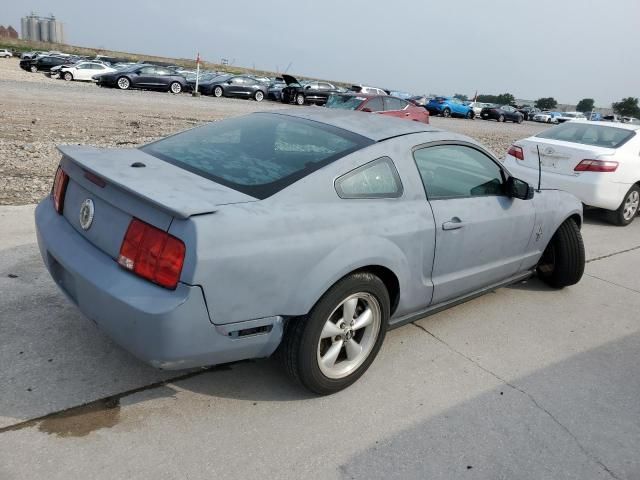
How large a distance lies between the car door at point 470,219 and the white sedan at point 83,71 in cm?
3243

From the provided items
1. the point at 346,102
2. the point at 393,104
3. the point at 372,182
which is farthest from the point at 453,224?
the point at 393,104

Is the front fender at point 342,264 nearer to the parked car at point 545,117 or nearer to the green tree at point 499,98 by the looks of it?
the parked car at point 545,117

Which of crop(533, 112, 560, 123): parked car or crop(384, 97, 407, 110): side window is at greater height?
crop(384, 97, 407, 110): side window

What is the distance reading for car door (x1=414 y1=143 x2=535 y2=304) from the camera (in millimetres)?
3439

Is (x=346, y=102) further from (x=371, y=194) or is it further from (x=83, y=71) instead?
(x=83, y=71)

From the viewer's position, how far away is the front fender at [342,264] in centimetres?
263

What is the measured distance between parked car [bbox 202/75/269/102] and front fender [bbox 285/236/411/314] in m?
28.6

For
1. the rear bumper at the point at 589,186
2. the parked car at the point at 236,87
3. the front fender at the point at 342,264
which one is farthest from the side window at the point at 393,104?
the front fender at the point at 342,264

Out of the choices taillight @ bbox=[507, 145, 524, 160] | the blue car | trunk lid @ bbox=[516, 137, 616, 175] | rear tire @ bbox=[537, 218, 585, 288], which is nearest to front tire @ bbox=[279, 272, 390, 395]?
rear tire @ bbox=[537, 218, 585, 288]

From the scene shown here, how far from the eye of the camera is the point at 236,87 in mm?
30234

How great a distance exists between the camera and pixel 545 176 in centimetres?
759

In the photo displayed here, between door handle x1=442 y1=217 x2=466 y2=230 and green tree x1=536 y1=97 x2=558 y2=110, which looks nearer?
door handle x1=442 y1=217 x2=466 y2=230

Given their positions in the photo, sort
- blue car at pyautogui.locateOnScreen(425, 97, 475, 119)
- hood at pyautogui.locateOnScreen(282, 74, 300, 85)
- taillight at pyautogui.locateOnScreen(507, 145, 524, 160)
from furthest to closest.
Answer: blue car at pyautogui.locateOnScreen(425, 97, 475, 119) → hood at pyautogui.locateOnScreen(282, 74, 300, 85) → taillight at pyautogui.locateOnScreen(507, 145, 524, 160)

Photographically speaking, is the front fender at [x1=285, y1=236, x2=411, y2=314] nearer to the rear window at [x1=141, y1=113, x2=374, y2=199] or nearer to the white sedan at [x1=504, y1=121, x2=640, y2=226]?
the rear window at [x1=141, y1=113, x2=374, y2=199]
